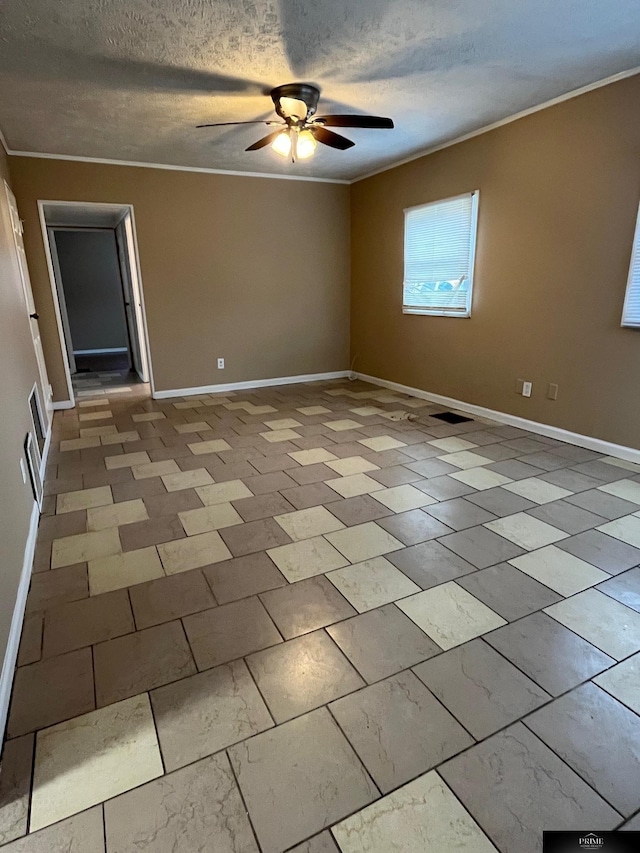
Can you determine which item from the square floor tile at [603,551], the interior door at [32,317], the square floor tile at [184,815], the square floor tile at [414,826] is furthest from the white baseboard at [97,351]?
the square floor tile at [414,826]

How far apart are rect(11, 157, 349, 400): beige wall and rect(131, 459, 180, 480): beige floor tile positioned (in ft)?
7.07

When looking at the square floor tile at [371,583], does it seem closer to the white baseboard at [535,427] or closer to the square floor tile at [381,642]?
the square floor tile at [381,642]

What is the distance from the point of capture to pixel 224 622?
1.82 metres

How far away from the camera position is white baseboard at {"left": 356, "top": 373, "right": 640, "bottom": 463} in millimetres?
3363

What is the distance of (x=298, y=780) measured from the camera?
4.05 ft

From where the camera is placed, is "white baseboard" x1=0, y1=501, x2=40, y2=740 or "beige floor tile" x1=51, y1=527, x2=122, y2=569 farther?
"beige floor tile" x1=51, y1=527, x2=122, y2=569

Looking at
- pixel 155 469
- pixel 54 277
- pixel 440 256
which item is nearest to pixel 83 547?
pixel 155 469

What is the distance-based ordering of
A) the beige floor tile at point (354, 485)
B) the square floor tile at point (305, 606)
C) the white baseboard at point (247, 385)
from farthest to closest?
the white baseboard at point (247, 385), the beige floor tile at point (354, 485), the square floor tile at point (305, 606)

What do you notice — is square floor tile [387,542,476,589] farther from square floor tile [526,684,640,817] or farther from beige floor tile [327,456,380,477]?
beige floor tile [327,456,380,477]

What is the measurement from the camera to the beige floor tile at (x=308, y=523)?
8.03 ft

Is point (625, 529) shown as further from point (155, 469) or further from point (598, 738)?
point (155, 469)

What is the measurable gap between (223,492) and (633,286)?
2.98 metres

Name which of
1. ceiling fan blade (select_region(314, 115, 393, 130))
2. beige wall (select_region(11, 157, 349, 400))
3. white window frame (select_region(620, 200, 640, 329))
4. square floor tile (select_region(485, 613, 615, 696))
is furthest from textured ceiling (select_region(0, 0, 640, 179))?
square floor tile (select_region(485, 613, 615, 696))

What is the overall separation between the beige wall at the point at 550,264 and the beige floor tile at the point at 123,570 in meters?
3.17
